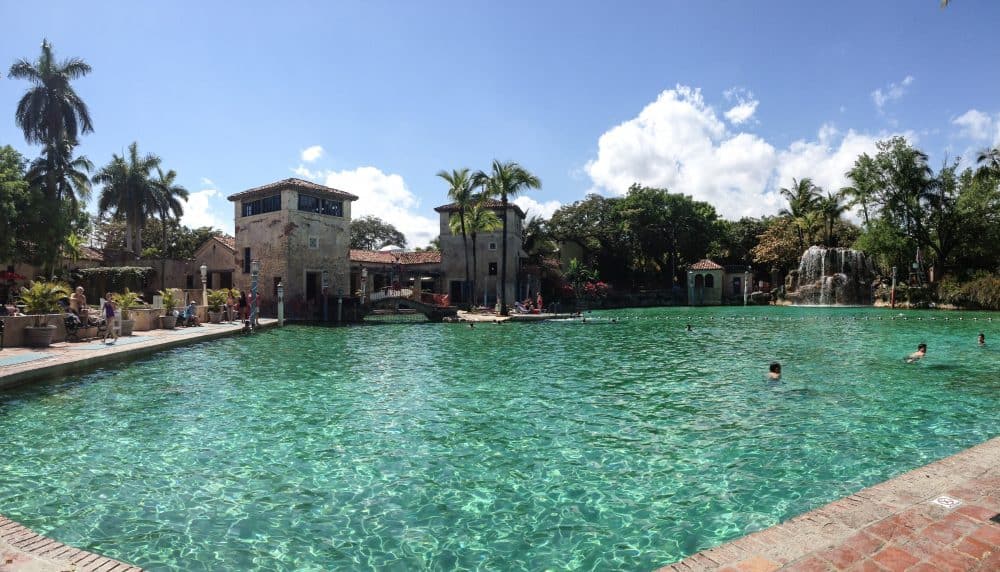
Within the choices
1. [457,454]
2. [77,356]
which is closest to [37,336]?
[77,356]

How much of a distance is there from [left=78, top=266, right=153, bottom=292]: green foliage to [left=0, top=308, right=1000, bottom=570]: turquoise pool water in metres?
28.1

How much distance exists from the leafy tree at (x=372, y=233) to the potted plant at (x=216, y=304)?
1714 inches

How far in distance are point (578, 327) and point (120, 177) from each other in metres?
39.6

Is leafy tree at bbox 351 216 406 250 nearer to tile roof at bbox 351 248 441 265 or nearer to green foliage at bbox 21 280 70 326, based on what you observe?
tile roof at bbox 351 248 441 265

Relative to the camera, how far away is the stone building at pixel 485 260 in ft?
143

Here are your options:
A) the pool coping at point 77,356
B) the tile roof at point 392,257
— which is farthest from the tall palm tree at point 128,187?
the pool coping at point 77,356

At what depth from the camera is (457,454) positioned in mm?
7316

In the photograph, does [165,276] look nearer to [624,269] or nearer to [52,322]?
[52,322]

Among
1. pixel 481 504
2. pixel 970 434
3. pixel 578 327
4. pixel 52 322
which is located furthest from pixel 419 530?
pixel 578 327

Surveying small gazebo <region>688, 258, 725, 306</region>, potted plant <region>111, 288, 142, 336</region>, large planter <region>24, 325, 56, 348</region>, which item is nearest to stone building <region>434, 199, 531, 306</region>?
small gazebo <region>688, 258, 725, 306</region>

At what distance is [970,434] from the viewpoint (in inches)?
314

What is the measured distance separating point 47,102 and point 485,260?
99.8ft

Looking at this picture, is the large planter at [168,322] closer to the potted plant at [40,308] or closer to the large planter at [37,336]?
the potted plant at [40,308]

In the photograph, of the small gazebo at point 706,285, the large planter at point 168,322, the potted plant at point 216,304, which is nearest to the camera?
the large planter at point 168,322
